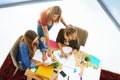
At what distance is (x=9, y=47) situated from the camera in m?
2.38

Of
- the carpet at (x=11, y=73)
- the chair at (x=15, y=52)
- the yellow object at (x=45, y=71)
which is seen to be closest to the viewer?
the yellow object at (x=45, y=71)

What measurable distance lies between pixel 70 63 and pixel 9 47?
21.1 inches

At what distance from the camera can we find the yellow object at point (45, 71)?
209 cm

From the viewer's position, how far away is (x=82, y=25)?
2453 millimetres

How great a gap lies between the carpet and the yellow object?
28 centimetres

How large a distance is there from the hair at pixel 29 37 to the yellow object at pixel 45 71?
0.55ft

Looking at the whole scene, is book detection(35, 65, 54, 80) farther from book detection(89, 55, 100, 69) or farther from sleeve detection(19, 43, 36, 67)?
book detection(89, 55, 100, 69)

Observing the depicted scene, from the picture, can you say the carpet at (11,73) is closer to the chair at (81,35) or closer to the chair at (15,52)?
the chair at (15,52)

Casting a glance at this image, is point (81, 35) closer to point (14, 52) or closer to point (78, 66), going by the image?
point (78, 66)

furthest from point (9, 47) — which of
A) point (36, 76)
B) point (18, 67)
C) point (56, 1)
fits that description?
point (56, 1)

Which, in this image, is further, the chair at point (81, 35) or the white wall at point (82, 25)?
the white wall at point (82, 25)

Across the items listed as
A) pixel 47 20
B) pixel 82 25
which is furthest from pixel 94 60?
pixel 47 20

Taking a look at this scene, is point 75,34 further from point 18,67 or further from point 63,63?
point 18,67

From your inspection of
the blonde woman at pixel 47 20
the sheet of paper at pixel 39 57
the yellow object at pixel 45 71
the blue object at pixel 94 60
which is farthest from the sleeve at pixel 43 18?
the blue object at pixel 94 60
